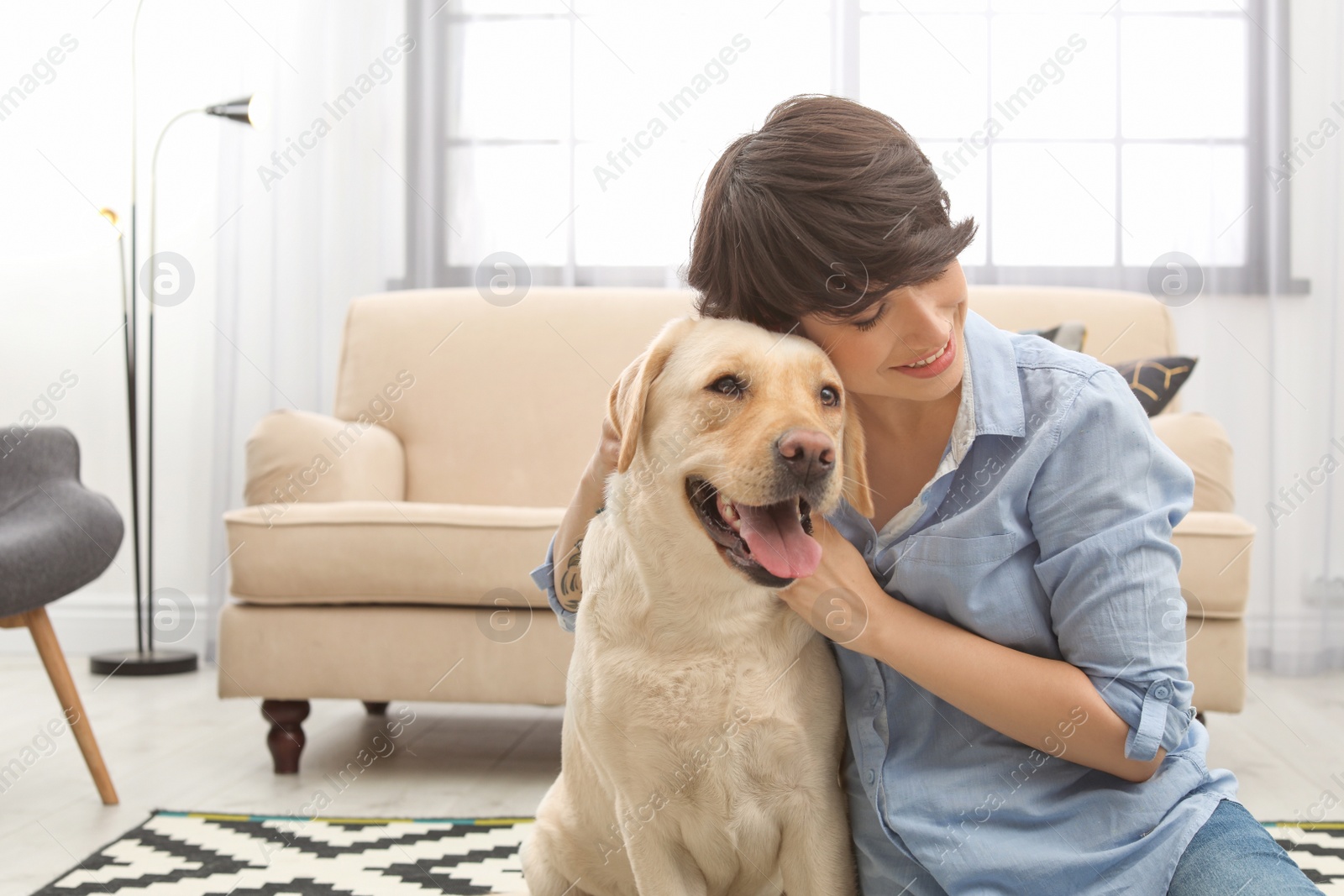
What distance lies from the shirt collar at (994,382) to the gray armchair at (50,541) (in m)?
1.98

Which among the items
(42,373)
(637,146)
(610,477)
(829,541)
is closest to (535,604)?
(610,477)

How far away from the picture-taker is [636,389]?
1.32 meters

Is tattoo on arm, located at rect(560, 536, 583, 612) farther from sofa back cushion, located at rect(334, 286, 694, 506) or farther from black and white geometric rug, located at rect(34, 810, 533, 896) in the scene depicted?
sofa back cushion, located at rect(334, 286, 694, 506)

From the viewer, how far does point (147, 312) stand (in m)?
4.18

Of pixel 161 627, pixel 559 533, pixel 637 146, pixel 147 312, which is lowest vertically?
pixel 161 627

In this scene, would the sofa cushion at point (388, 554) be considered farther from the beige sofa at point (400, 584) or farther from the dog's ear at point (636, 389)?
the dog's ear at point (636, 389)

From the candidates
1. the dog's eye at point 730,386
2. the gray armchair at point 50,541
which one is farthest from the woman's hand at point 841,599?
the gray armchair at point 50,541

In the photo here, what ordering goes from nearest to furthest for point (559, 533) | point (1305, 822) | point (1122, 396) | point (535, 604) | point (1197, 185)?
point (1122, 396) < point (559, 533) < point (1305, 822) < point (535, 604) < point (1197, 185)

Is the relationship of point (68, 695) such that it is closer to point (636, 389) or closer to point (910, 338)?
point (636, 389)

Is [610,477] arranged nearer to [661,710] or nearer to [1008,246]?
[661,710]

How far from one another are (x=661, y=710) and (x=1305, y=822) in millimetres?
1707

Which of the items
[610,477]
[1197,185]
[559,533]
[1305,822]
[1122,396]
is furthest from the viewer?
[1197,185]

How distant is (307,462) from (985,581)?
2.07 metres

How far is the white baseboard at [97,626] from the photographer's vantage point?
13.8ft
